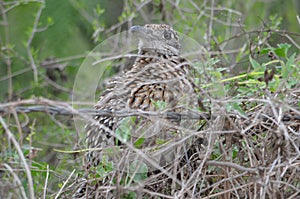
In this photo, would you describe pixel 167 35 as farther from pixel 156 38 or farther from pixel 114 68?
pixel 114 68

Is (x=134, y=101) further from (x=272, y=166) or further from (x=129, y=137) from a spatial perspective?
(x=272, y=166)

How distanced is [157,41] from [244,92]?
1581 millimetres

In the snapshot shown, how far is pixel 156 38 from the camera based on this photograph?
542 centimetres

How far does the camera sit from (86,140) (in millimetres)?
4605

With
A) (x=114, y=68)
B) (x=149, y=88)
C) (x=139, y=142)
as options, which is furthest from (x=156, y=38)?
(x=114, y=68)

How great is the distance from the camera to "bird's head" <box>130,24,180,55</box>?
5.40m

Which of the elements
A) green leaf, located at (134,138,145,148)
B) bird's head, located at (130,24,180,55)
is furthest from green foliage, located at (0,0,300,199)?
bird's head, located at (130,24,180,55)

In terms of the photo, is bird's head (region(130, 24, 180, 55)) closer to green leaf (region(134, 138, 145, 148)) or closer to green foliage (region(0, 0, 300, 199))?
green foliage (region(0, 0, 300, 199))

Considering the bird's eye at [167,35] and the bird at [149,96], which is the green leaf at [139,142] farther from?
the bird's eye at [167,35]

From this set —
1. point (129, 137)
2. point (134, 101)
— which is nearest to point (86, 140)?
point (134, 101)

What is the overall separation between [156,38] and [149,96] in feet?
3.28

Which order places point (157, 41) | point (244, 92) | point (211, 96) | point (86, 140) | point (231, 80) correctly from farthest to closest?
1. point (157, 41)
2. point (86, 140)
3. point (231, 80)
4. point (244, 92)
5. point (211, 96)

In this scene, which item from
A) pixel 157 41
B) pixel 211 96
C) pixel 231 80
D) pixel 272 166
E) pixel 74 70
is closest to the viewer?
pixel 272 166

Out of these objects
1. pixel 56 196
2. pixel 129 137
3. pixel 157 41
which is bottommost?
pixel 56 196
